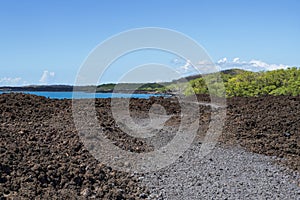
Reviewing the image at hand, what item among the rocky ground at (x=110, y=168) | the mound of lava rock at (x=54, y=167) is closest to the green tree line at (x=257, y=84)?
the rocky ground at (x=110, y=168)

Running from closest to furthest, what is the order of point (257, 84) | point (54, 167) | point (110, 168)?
point (54, 167) → point (110, 168) → point (257, 84)

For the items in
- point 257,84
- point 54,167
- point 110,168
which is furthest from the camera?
point 257,84

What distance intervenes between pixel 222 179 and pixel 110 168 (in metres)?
1.68

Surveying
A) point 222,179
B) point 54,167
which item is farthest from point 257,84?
point 54,167

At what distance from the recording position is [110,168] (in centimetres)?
607

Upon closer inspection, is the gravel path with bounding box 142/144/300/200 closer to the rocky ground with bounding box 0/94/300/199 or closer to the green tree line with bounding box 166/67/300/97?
the rocky ground with bounding box 0/94/300/199

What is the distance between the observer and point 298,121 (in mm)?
10367

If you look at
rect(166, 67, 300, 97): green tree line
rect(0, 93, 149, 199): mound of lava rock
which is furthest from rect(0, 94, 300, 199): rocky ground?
rect(166, 67, 300, 97): green tree line

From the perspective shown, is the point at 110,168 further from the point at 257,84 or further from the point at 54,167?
the point at 257,84

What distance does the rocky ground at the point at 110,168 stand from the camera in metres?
5.25

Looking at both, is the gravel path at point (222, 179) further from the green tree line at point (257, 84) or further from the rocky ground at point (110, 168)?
the green tree line at point (257, 84)

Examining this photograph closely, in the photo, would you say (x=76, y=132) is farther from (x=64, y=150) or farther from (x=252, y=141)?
(x=252, y=141)

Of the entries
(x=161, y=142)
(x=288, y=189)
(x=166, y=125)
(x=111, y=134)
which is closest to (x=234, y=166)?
(x=288, y=189)

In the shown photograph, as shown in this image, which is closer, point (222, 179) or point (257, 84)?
point (222, 179)
